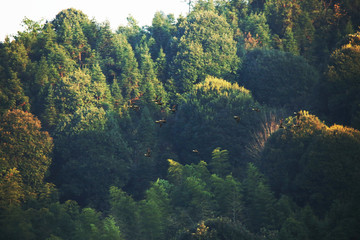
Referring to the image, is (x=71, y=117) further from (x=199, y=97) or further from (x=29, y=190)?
(x=199, y=97)

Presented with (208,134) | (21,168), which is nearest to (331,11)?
(208,134)

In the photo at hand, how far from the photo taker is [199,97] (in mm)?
65625

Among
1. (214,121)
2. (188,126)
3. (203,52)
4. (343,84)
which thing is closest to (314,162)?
(343,84)

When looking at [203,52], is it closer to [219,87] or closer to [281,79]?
[219,87]

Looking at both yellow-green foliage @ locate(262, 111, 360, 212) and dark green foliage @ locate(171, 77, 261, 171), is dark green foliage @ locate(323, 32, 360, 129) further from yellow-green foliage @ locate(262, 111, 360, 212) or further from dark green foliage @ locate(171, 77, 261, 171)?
dark green foliage @ locate(171, 77, 261, 171)

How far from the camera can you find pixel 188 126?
210 ft

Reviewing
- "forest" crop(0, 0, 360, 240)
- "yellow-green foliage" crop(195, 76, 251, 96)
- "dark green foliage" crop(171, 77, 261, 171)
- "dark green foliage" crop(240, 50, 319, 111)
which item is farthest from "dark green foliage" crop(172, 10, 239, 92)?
"dark green foliage" crop(171, 77, 261, 171)

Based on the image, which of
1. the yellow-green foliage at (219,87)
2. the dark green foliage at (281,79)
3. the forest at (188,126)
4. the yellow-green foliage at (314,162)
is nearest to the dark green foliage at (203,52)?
the forest at (188,126)

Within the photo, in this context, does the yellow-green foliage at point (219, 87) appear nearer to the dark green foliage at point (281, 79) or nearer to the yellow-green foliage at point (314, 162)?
the dark green foliage at point (281, 79)

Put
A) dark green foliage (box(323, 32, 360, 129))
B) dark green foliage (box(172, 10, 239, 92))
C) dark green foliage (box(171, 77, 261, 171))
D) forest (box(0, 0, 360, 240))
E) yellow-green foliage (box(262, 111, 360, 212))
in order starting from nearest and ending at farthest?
yellow-green foliage (box(262, 111, 360, 212))
forest (box(0, 0, 360, 240))
dark green foliage (box(323, 32, 360, 129))
dark green foliage (box(171, 77, 261, 171))
dark green foliage (box(172, 10, 239, 92))

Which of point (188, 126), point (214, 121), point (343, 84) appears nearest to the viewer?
point (343, 84)

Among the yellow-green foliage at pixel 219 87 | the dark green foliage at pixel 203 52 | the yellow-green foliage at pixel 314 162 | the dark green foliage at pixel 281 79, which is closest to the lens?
the yellow-green foliage at pixel 314 162

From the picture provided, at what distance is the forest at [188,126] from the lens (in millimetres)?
44625

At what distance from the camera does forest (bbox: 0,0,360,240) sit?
146ft
